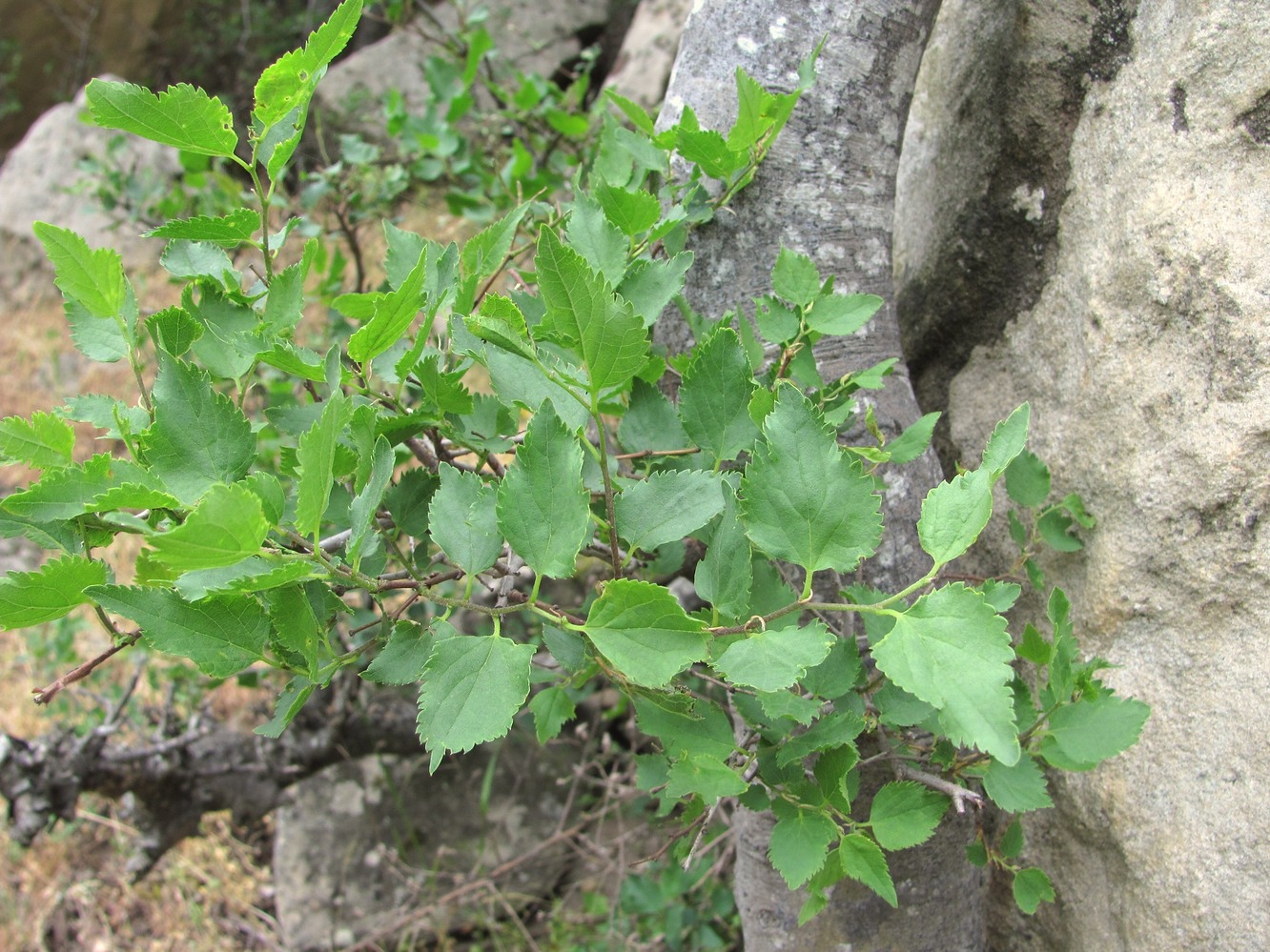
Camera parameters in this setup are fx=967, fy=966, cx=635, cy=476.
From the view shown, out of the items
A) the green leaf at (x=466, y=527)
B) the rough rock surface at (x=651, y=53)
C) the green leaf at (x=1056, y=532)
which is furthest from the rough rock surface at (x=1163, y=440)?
the rough rock surface at (x=651, y=53)

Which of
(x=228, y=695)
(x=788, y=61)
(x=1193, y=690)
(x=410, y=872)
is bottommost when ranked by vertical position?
(x=228, y=695)

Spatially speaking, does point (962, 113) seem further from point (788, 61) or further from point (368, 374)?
point (368, 374)

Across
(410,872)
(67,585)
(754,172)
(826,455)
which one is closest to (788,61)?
(754,172)

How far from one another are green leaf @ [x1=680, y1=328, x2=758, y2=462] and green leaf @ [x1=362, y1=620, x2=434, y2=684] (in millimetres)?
298

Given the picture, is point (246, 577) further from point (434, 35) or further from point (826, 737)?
point (434, 35)

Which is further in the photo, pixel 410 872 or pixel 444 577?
pixel 410 872

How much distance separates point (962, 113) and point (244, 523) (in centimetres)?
117

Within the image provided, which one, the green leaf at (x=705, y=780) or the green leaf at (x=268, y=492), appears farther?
the green leaf at (x=705, y=780)

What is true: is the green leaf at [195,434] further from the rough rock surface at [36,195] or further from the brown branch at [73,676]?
the rough rock surface at [36,195]

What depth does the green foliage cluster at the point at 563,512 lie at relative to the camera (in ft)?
2.27

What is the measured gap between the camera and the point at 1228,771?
38.0 inches

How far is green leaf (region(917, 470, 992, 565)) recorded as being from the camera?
2.37 feet

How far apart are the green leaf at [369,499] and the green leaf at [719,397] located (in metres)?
0.27

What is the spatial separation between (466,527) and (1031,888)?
2.39 feet
